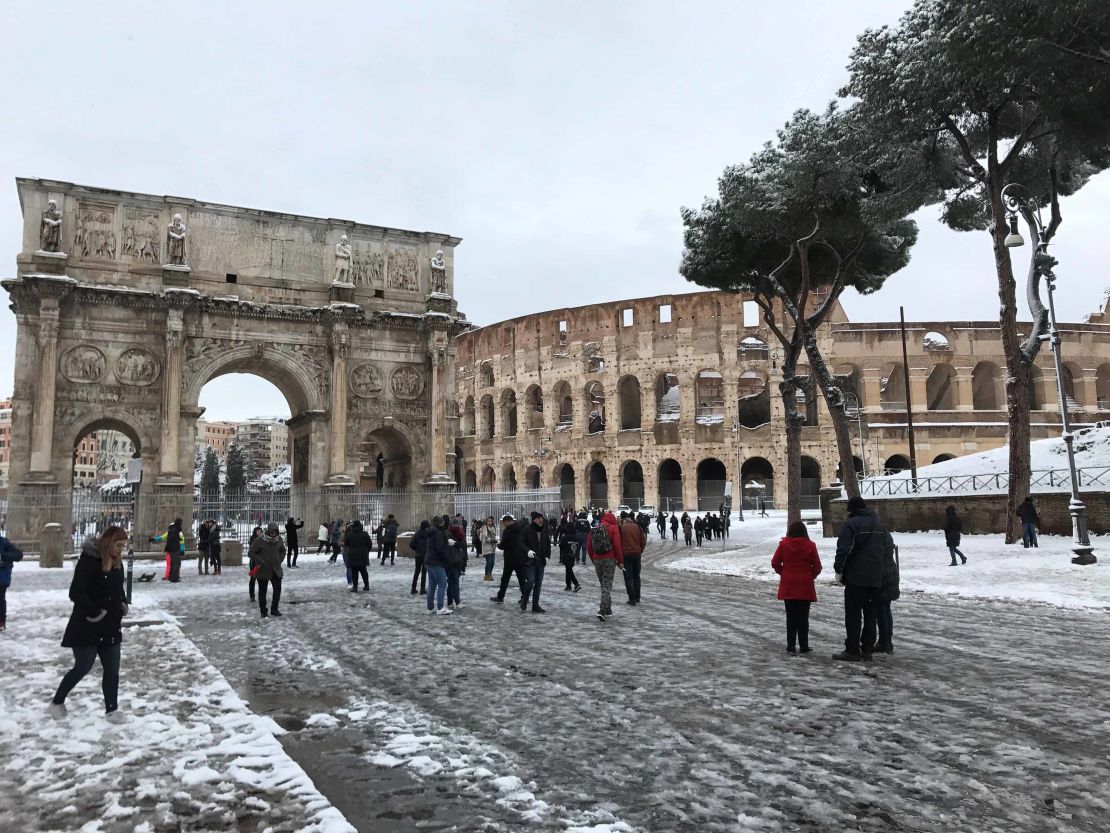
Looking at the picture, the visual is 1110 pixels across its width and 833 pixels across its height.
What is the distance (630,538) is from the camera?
11.1 metres

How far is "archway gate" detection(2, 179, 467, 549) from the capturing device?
23328mm

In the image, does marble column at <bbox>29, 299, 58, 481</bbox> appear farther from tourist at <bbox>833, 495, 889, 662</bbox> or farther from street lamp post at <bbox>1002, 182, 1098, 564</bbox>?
street lamp post at <bbox>1002, 182, 1098, 564</bbox>

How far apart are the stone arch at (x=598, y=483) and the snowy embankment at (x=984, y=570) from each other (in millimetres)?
25562

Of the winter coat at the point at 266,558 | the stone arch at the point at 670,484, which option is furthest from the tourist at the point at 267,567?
the stone arch at the point at 670,484

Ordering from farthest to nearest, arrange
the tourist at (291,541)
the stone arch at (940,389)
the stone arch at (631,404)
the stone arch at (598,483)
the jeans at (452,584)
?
the stone arch at (631,404) < the stone arch at (598,483) < the stone arch at (940,389) < the tourist at (291,541) < the jeans at (452,584)

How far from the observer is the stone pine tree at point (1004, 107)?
14344 millimetres

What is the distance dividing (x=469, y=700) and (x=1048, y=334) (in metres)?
15.7

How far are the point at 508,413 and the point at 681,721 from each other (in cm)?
4898

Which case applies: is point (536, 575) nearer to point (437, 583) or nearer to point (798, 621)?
point (437, 583)

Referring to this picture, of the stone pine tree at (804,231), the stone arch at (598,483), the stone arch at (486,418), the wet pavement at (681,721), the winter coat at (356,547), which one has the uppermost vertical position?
the stone pine tree at (804,231)

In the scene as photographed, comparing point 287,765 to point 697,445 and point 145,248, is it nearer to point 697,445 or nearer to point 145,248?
point 145,248

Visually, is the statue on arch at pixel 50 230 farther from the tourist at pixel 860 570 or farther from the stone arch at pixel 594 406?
the stone arch at pixel 594 406

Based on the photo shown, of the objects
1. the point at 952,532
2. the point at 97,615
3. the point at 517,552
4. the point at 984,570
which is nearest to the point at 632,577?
the point at 517,552

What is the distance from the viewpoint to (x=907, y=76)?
55.4 feet
